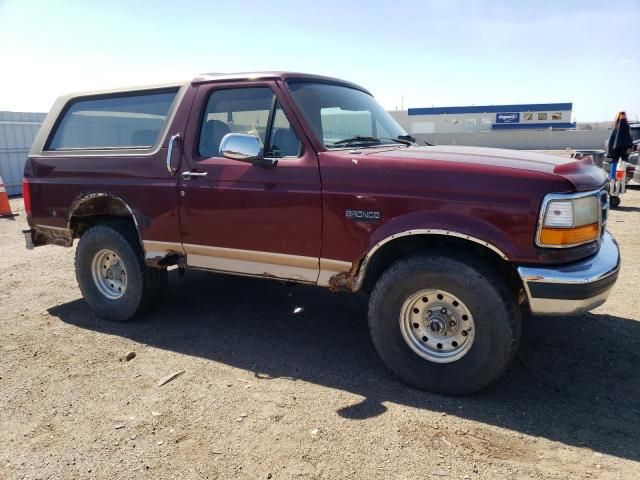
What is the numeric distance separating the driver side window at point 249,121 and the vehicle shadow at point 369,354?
5.28 ft

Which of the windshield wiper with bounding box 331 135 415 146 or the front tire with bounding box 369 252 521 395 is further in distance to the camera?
the windshield wiper with bounding box 331 135 415 146

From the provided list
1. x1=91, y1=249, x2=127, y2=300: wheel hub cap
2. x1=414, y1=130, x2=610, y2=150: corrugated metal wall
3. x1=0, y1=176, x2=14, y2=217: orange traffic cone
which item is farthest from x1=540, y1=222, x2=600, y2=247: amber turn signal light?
x1=414, y1=130, x2=610, y2=150: corrugated metal wall

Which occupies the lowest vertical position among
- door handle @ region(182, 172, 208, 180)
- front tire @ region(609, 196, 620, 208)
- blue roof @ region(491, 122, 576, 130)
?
front tire @ region(609, 196, 620, 208)

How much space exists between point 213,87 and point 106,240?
5.95ft

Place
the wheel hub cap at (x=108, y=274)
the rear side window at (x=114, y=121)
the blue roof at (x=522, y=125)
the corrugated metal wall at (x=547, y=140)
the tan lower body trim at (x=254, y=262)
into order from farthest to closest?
the blue roof at (x=522, y=125) → the corrugated metal wall at (x=547, y=140) → the wheel hub cap at (x=108, y=274) → the rear side window at (x=114, y=121) → the tan lower body trim at (x=254, y=262)

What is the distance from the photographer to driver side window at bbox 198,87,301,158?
379 cm

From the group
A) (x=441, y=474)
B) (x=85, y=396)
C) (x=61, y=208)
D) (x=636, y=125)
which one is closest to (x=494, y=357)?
(x=441, y=474)

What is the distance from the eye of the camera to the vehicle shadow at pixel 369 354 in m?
3.05

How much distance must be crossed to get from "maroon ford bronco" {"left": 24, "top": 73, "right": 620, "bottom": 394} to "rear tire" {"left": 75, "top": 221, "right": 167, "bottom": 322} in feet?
0.05

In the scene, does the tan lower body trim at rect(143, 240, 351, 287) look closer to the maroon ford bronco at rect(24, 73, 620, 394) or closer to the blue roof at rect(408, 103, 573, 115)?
the maroon ford bronco at rect(24, 73, 620, 394)

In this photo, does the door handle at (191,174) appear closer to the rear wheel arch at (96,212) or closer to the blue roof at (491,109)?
the rear wheel arch at (96,212)

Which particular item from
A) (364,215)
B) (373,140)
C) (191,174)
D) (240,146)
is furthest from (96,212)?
(364,215)

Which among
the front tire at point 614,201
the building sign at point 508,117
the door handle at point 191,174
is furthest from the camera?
the building sign at point 508,117

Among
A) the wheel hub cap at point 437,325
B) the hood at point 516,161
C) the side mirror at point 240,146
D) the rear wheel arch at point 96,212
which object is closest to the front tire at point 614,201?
the hood at point 516,161
